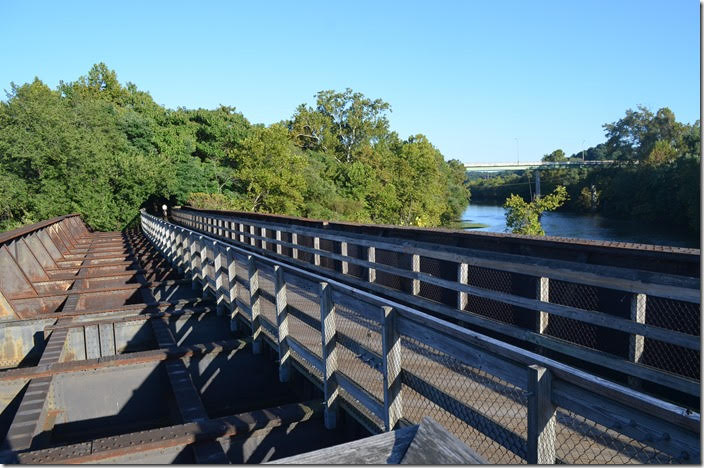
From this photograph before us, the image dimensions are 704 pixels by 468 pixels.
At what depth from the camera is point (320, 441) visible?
4602 millimetres

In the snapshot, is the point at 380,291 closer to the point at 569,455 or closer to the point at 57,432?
the point at 57,432

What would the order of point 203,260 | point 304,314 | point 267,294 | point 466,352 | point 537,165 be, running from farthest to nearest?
point 537,165 < point 203,260 < point 267,294 < point 304,314 < point 466,352

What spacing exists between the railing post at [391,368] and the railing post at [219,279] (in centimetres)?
530

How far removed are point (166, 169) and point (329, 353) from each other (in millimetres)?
39706

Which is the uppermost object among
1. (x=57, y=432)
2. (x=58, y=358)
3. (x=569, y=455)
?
(x=569, y=455)

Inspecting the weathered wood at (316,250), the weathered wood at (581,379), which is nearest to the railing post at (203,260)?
the weathered wood at (316,250)

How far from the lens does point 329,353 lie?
15.5 ft

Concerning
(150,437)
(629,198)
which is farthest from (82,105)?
(629,198)

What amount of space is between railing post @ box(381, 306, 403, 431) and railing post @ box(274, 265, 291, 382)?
216 cm

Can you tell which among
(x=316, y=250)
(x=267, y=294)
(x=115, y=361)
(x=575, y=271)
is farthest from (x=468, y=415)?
(x=316, y=250)

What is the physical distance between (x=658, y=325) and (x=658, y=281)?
0.49 metres

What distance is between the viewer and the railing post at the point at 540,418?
2465 millimetres

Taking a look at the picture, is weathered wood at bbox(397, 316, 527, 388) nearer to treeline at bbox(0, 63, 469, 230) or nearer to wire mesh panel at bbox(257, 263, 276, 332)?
wire mesh panel at bbox(257, 263, 276, 332)

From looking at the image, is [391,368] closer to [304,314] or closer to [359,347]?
[359,347]
